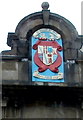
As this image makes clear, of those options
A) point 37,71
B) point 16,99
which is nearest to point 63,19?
point 37,71

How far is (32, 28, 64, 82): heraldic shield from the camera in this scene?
14.4m

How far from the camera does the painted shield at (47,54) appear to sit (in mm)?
14701

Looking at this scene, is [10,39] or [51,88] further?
[10,39]

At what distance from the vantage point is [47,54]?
48.5 feet

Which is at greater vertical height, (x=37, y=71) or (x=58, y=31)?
(x=58, y=31)

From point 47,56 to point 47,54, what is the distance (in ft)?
0.26

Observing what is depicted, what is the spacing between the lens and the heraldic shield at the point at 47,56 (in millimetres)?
14398

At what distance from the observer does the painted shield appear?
14.7m

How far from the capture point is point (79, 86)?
1422 cm

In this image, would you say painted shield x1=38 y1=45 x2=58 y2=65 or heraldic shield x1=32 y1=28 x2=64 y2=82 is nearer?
heraldic shield x1=32 y1=28 x2=64 y2=82

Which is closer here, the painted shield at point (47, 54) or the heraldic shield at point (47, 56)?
the heraldic shield at point (47, 56)

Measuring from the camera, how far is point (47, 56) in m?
14.8

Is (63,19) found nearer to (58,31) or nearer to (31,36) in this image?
(58,31)

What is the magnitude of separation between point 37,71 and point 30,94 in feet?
2.99
